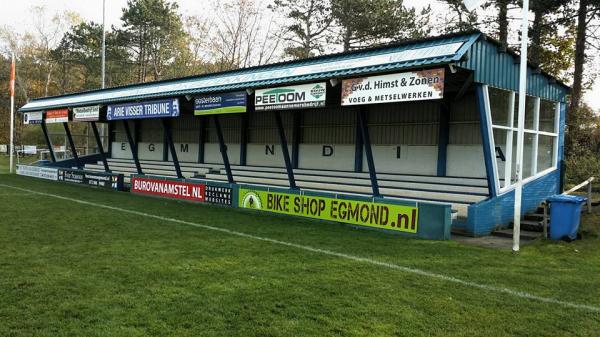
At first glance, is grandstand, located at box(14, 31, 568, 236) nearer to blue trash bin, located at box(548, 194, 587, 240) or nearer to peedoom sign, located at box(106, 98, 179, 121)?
peedoom sign, located at box(106, 98, 179, 121)

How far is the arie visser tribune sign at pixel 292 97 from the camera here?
36.8 feet

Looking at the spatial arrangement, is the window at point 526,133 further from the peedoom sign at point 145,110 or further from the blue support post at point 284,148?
the peedoom sign at point 145,110

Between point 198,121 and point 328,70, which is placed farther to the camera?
point 198,121

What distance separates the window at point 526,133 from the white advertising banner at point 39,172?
760 inches

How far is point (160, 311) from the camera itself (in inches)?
187

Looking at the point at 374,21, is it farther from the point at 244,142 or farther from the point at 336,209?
the point at 336,209

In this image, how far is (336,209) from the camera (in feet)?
36.2

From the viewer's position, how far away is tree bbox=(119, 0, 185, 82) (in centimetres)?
4422

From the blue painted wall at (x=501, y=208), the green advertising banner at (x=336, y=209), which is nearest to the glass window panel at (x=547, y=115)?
the blue painted wall at (x=501, y=208)

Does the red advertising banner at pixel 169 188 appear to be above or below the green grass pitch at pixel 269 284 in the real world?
above

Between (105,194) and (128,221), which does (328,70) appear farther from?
(105,194)

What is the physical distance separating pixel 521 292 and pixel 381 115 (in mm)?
9993

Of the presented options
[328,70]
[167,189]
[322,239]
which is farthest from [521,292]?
→ [167,189]

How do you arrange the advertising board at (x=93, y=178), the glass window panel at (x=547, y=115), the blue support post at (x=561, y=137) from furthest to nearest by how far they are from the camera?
the advertising board at (x=93, y=178) < the blue support post at (x=561, y=137) < the glass window panel at (x=547, y=115)
